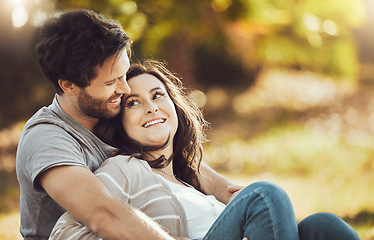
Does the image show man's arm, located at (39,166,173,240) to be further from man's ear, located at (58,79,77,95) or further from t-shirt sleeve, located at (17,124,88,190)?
man's ear, located at (58,79,77,95)

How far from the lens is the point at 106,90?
248 centimetres

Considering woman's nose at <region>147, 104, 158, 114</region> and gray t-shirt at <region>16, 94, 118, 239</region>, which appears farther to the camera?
woman's nose at <region>147, 104, 158, 114</region>

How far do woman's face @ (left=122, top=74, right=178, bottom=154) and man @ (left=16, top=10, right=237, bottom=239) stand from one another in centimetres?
10

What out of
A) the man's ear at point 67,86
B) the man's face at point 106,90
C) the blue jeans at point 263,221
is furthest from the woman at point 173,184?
the man's ear at point 67,86

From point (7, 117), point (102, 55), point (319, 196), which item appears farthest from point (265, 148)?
point (102, 55)

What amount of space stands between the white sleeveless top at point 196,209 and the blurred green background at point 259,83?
91.3 inches

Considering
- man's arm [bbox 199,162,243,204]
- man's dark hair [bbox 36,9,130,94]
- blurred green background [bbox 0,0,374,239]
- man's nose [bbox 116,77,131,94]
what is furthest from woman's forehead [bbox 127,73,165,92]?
blurred green background [bbox 0,0,374,239]

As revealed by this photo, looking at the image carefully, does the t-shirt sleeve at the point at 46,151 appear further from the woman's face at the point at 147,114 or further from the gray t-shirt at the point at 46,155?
the woman's face at the point at 147,114

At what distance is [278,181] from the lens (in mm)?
5566

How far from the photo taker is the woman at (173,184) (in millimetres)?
2164

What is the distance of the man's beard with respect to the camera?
250cm

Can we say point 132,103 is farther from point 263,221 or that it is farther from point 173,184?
point 263,221

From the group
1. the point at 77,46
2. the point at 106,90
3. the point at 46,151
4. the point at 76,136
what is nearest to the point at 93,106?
the point at 106,90

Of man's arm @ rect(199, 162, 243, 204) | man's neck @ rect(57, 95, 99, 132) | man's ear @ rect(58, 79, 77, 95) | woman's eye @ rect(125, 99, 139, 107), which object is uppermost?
man's ear @ rect(58, 79, 77, 95)
